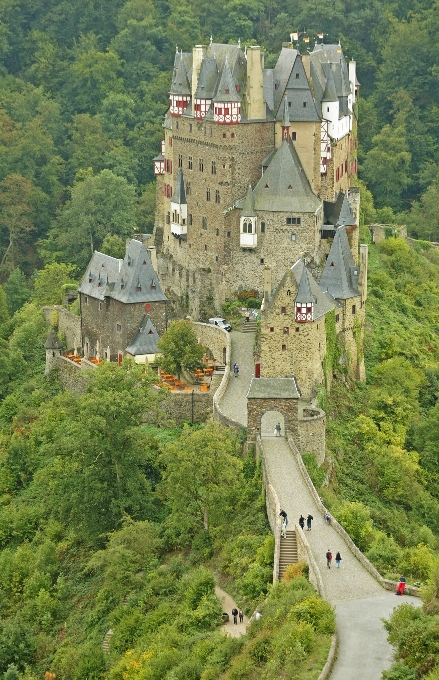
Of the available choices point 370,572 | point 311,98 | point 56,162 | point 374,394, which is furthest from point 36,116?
point 370,572

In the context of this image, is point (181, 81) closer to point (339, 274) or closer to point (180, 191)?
point (180, 191)

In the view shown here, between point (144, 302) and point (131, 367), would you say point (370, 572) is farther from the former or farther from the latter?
point (144, 302)

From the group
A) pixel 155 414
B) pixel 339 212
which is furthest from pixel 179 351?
pixel 339 212

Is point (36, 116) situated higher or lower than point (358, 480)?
higher

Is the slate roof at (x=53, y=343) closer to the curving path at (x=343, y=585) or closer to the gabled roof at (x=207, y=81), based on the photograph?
the gabled roof at (x=207, y=81)

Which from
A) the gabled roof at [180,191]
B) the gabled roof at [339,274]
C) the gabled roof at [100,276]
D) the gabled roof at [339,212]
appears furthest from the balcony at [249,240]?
the gabled roof at [100,276]

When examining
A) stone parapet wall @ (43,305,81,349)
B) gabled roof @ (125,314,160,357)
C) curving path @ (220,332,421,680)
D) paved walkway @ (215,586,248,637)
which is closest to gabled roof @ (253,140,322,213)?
gabled roof @ (125,314,160,357)
